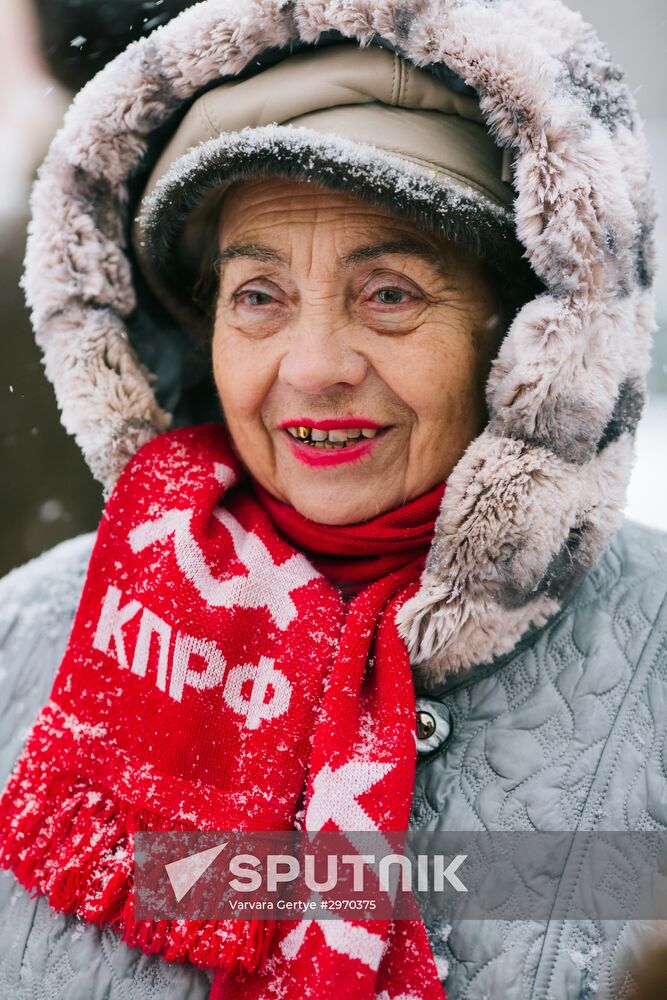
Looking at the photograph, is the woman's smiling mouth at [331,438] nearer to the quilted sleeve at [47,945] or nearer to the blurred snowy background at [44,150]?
the quilted sleeve at [47,945]

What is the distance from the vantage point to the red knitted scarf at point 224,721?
3.95ft

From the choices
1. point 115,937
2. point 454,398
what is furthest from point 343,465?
point 115,937

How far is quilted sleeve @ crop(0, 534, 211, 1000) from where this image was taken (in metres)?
1.27

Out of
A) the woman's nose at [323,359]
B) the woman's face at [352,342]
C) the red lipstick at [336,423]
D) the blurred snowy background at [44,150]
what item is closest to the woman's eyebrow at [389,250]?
the woman's face at [352,342]

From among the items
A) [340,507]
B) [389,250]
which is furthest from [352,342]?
[340,507]

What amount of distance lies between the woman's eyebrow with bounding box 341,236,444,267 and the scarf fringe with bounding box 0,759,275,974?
38.1 inches

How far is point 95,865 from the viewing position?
1.30m

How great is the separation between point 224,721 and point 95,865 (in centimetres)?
29

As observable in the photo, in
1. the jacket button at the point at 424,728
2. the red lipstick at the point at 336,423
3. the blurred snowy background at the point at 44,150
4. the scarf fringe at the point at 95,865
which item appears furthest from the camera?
the blurred snowy background at the point at 44,150

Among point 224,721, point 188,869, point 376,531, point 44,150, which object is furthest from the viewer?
point 44,150

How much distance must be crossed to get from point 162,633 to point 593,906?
2.61 ft

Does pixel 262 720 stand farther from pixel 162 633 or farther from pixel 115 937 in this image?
pixel 115 937

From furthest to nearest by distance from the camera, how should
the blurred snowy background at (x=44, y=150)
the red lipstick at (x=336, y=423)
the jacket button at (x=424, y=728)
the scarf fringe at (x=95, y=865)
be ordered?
the blurred snowy background at (x=44, y=150)
the red lipstick at (x=336, y=423)
the jacket button at (x=424, y=728)
the scarf fringe at (x=95, y=865)

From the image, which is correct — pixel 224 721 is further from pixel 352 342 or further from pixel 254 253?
pixel 254 253
